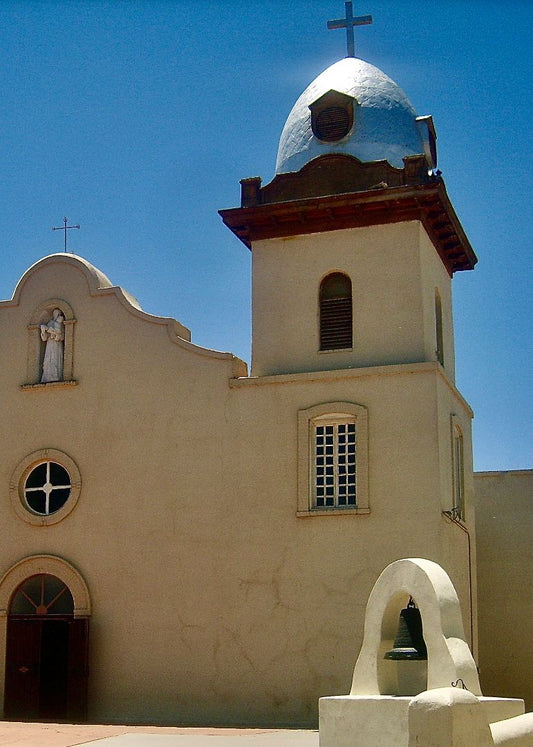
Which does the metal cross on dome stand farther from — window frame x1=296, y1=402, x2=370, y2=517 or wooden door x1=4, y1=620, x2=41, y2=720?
wooden door x1=4, y1=620, x2=41, y2=720

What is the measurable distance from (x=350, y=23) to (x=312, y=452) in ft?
31.3

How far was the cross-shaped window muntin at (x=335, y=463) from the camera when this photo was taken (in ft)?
69.1

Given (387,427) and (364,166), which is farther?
(364,166)

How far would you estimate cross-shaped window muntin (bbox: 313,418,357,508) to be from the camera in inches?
829

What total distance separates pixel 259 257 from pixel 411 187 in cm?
337

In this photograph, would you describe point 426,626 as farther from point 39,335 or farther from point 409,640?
point 39,335

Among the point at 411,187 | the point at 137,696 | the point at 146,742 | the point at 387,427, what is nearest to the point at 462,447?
the point at 387,427

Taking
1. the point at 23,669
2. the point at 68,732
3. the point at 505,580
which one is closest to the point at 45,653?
the point at 23,669

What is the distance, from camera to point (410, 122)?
23.8 meters

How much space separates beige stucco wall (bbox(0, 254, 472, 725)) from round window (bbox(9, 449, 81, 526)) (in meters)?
0.17

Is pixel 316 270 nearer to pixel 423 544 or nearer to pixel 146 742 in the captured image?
pixel 423 544

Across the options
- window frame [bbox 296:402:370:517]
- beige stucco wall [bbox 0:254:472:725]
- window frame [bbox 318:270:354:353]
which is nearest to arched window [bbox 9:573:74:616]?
beige stucco wall [bbox 0:254:472:725]

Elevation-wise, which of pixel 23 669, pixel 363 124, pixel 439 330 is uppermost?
pixel 363 124

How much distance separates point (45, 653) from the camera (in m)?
22.7
